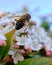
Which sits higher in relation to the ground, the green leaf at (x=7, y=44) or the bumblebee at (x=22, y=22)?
the bumblebee at (x=22, y=22)

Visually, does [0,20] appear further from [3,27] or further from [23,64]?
[23,64]

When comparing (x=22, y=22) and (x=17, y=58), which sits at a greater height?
(x=22, y=22)

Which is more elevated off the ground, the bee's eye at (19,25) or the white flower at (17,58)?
the bee's eye at (19,25)

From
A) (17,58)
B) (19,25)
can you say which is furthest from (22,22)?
(17,58)

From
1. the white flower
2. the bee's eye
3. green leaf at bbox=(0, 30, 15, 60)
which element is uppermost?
the bee's eye

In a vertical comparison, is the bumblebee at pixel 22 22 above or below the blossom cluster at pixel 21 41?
above

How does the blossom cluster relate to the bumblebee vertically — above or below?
below

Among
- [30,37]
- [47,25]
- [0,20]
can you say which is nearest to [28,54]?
[30,37]

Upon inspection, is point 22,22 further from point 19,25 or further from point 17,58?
point 17,58

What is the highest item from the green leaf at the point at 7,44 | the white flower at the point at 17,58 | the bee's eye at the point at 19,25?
the bee's eye at the point at 19,25

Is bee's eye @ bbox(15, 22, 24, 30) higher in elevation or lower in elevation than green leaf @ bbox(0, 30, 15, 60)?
higher

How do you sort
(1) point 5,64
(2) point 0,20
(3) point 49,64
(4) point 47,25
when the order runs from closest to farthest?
(3) point 49,64
(1) point 5,64
(2) point 0,20
(4) point 47,25
